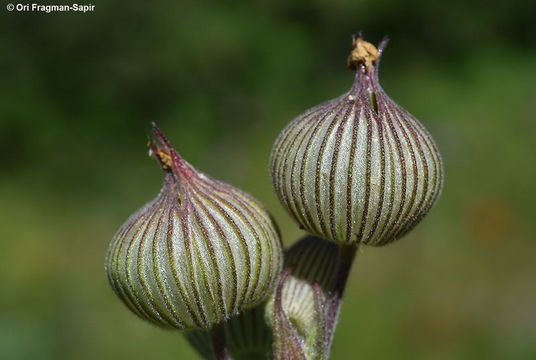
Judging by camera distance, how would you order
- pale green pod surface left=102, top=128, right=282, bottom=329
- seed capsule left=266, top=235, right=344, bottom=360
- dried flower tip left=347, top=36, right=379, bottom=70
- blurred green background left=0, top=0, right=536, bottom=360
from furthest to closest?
blurred green background left=0, top=0, right=536, bottom=360, dried flower tip left=347, top=36, right=379, bottom=70, seed capsule left=266, top=235, right=344, bottom=360, pale green pod surface left=102, top=128, right=282, bottom=329

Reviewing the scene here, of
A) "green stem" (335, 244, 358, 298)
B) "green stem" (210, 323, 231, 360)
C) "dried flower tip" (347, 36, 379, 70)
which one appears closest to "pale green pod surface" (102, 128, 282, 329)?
"green stem" (210, 323, 231, 360)

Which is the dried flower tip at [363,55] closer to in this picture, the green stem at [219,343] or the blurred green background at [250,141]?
the green stem at [219,343]

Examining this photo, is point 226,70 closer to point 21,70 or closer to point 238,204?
point 21,70

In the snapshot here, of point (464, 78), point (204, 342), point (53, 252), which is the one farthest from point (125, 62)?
point (204, 342)

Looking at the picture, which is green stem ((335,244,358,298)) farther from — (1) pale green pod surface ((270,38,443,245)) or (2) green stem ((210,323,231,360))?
(2) green stem ((210,323,231,360))

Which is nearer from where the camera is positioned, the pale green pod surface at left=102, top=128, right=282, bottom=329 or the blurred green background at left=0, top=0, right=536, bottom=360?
the pale green pod surface at left=102, top=128, right=282, bottom=329

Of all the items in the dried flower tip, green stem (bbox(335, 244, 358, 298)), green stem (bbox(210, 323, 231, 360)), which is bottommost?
green stem (bbox(210, 323, 231, 360))
